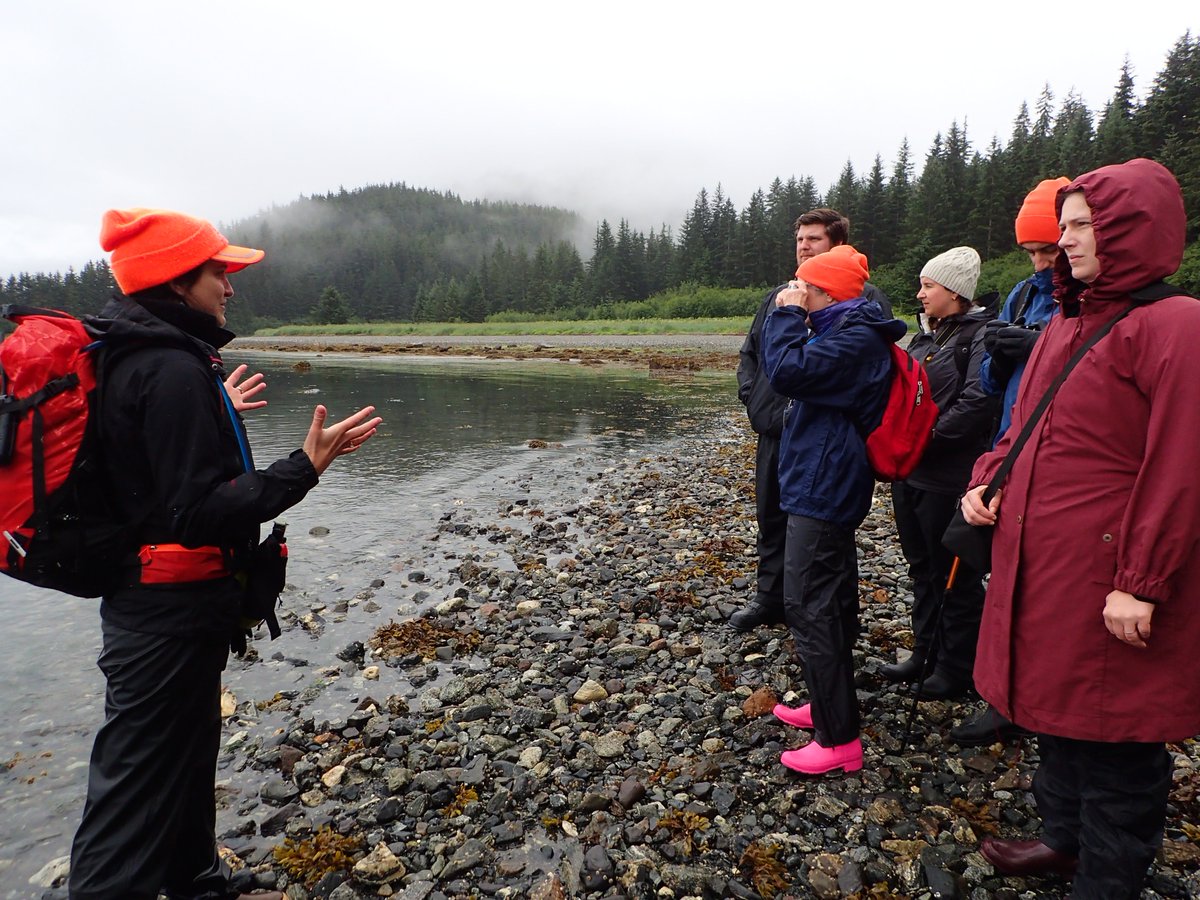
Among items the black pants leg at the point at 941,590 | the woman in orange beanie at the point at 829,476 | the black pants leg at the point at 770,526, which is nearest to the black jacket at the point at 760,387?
the black pants leg at the point at 770,526

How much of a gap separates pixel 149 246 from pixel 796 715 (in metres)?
4.52

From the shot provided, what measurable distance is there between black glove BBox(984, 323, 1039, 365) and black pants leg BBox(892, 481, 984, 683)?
3.88 feet

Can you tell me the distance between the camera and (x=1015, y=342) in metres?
3.66

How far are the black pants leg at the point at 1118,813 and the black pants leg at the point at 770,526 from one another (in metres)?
3.05

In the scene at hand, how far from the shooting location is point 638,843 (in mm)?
3445

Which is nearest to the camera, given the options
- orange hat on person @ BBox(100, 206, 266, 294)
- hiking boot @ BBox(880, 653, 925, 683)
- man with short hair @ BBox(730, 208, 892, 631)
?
orange hat on person @ BBox(100, 206, 266, 294)

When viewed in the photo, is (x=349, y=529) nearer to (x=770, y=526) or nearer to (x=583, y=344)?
(x=770, y=526)

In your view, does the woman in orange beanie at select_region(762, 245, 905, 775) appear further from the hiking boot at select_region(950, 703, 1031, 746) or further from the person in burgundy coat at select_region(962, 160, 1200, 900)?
the person in burgundy coat at select_region(962, 160, 1200, 900)

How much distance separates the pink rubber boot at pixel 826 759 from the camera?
3834 mm

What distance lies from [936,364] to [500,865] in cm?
437

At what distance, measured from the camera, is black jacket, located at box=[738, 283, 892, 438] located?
5483mm

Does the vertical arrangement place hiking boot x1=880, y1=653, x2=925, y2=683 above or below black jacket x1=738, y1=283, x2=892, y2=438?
below

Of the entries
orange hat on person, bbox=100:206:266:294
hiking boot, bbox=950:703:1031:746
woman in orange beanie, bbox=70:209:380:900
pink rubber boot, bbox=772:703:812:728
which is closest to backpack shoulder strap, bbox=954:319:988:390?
hiking boot, bbox=950:703:1031:746

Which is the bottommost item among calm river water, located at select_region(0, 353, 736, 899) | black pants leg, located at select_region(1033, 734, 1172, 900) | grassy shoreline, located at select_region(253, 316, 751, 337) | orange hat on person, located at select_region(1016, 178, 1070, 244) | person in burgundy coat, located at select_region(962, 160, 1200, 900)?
calm river water, located at select_region(0, 353, 736, 899)
